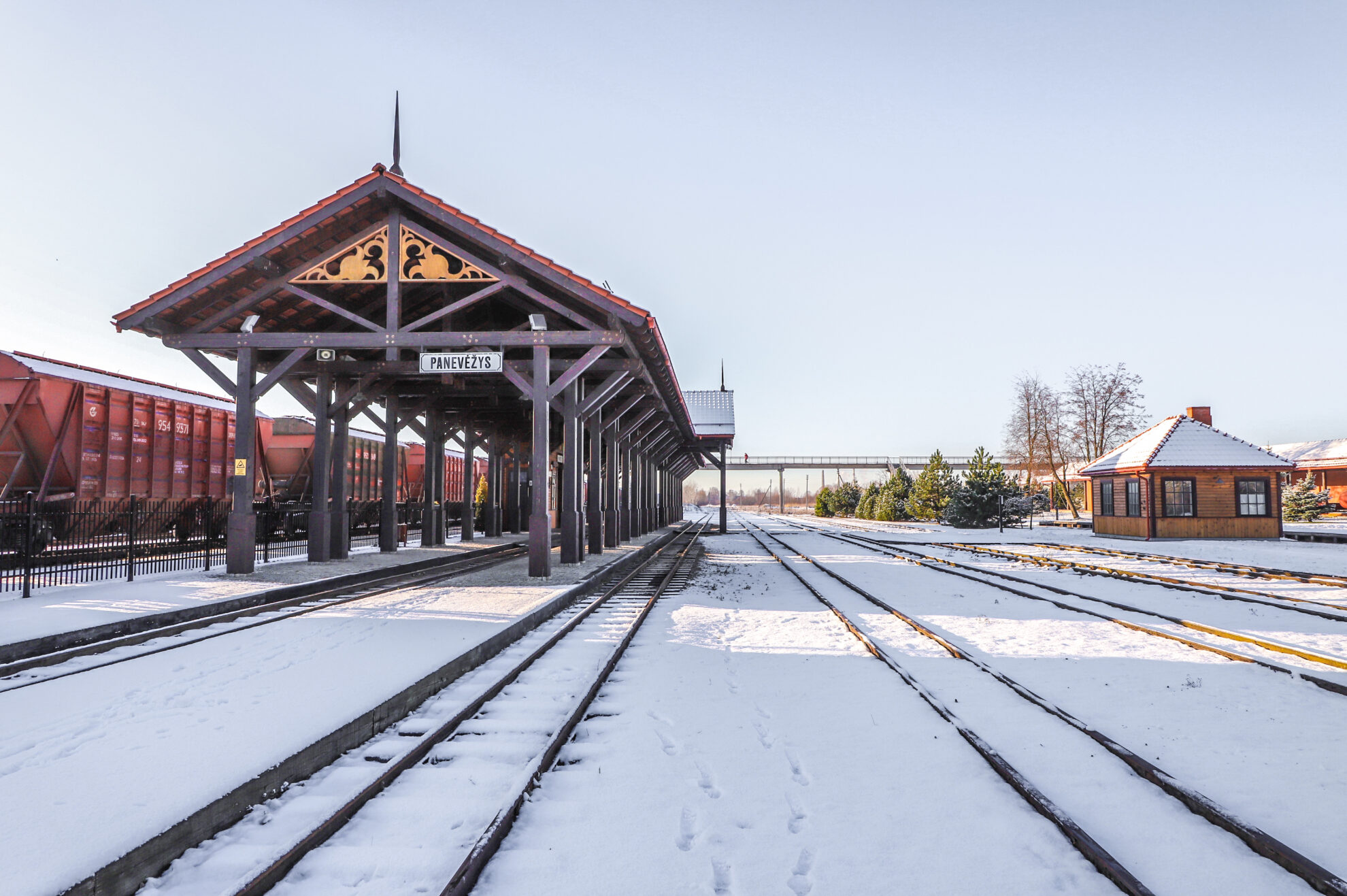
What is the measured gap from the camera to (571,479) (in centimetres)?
1512

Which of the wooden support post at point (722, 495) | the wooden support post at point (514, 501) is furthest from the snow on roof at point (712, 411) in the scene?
the wooden support post at point (514, 501)

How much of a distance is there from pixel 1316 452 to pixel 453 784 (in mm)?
82131

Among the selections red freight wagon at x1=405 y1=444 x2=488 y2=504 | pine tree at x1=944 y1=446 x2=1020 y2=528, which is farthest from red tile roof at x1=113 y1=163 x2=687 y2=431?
pine tree at x1=944 y1=446 x2=1020 y2=528

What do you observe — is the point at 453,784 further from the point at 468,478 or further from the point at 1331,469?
the point at 1331,469

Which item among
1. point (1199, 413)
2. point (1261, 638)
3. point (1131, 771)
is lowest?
point (1261, 638)

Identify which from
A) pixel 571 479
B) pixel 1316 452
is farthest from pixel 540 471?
pixel 1316 452

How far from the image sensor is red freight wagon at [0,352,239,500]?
1279cm

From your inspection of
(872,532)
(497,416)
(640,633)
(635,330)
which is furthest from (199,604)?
(872,532)

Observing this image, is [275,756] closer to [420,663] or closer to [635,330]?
[420,663]

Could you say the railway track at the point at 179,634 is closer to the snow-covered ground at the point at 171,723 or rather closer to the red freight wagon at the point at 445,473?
the snow-covered ground at the point at 171,723

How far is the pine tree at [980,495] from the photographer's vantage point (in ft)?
120

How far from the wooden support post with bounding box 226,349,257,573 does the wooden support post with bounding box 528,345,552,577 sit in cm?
505

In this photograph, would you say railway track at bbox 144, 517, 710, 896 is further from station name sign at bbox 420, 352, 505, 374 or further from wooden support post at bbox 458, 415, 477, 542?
wooden support post at bbox 458, 415, 477, 542

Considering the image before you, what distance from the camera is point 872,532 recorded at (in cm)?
3597
